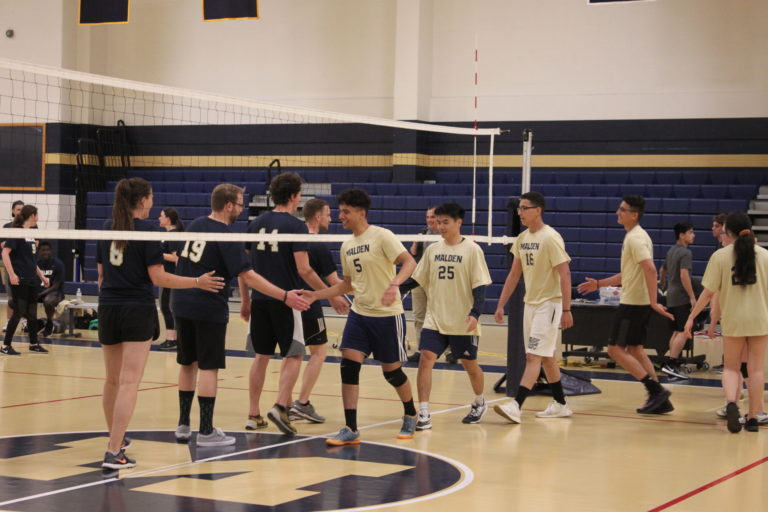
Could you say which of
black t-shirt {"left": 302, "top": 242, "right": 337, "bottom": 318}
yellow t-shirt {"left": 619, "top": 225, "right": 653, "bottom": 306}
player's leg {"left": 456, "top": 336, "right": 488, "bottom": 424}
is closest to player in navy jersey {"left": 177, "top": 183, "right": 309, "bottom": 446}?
black t-shirt {"left": 302, "top": 242, "right": 337, "bottom": 318}

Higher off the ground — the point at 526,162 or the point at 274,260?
the point at 526,162

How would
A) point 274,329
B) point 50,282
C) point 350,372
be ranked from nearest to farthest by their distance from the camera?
point 350,372, point 274,329, point 50,282

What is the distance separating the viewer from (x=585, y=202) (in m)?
18.6

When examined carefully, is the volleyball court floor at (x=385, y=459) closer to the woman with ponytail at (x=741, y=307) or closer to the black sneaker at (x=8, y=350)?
the woman with ponytail at (x=741, y=307)

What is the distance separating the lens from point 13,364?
1126cm

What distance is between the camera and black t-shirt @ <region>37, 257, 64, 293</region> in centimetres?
1373

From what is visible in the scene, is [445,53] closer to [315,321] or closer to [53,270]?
[53,270]

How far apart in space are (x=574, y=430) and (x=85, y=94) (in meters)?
17.7

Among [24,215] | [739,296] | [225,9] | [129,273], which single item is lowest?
[739,296]

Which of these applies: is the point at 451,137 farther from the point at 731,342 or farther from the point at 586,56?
the point at 731,342

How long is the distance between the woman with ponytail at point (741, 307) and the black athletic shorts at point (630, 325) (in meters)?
0.80

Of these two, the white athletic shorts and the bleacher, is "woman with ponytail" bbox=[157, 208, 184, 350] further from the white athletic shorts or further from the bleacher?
the bleacher

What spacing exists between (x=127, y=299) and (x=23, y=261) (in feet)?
20.6

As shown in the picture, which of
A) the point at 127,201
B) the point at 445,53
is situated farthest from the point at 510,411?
the point at 445,53
